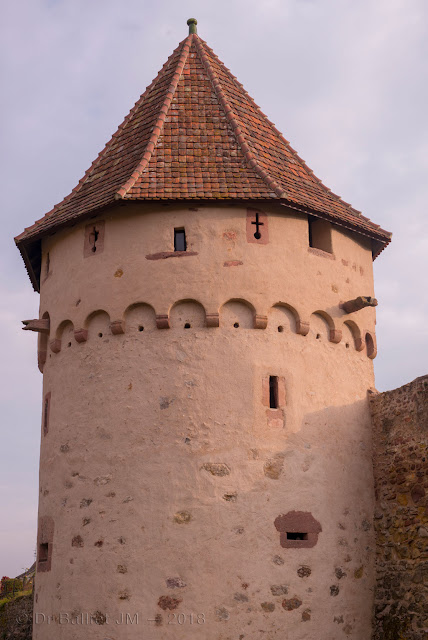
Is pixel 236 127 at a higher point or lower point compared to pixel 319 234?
higher

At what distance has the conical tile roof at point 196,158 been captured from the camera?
12.7 metres

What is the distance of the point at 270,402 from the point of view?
39.6 feet

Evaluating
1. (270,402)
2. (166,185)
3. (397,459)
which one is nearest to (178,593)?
(270,402)

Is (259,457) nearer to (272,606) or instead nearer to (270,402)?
(270,402)

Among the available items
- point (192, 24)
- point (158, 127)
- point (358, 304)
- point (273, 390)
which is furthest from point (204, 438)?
point (192, 24)

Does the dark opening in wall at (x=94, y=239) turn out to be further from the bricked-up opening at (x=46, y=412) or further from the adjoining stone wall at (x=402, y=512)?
the adjoining stone wall at (x=402, y=512)

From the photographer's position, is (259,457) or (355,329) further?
(355,329)

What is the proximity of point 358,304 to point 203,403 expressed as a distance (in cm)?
291

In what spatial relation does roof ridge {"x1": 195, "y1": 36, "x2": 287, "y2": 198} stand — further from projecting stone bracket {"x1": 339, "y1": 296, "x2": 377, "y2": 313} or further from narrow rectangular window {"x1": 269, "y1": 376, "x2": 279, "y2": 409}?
narrow rectangular window {"x1": 269, "y1": 376, "x2": 279, "y2": 409}

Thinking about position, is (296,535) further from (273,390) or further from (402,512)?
(273,390)

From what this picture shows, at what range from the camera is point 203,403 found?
38.6 ft

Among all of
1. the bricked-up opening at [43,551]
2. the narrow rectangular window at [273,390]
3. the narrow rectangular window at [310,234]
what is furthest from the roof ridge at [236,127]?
the bricked-up opening at [43,551]

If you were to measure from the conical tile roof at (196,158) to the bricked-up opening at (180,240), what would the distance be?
557mm

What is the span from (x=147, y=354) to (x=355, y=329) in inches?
133
